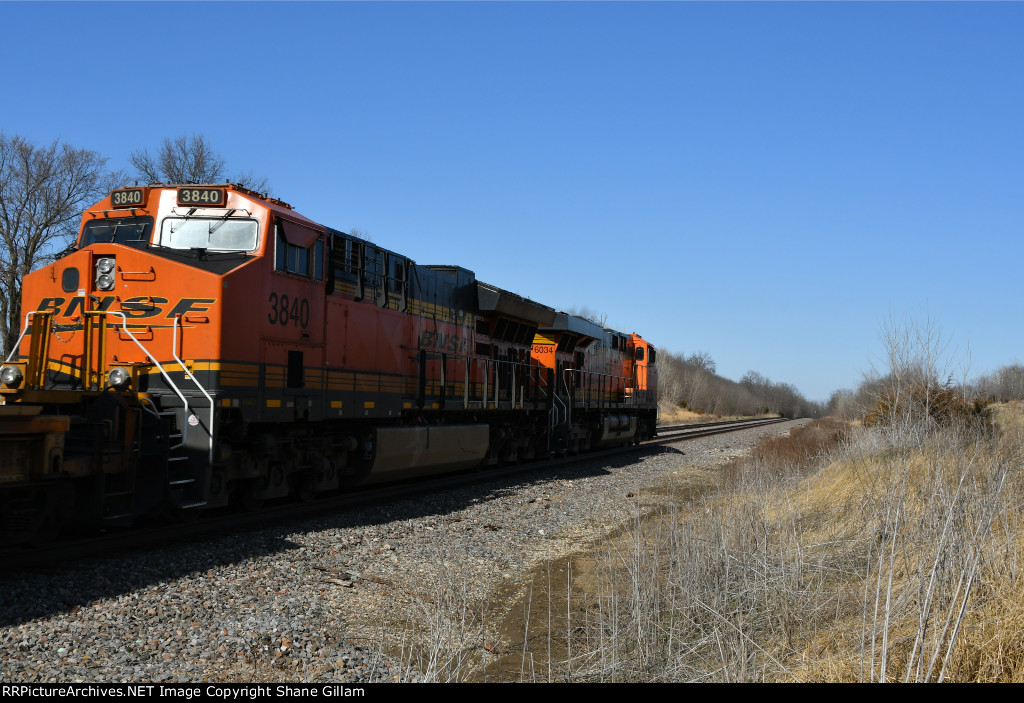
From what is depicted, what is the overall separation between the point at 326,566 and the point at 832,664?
5.11 metres

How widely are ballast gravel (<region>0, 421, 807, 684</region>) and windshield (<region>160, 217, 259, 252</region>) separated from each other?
3580mm

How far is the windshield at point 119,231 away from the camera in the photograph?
9688mm

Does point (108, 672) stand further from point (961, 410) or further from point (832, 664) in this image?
point (961, 410)

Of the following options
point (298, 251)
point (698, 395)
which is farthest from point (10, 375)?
point (698, 395)

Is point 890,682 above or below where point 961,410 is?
below

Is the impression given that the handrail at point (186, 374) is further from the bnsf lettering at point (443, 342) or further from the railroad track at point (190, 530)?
the bnsf lettering at point (443, 342)

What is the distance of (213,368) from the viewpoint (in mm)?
8977

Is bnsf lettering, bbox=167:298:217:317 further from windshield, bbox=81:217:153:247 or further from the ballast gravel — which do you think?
the ballast gravel

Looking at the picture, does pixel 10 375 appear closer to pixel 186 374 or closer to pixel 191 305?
pixel 186 374

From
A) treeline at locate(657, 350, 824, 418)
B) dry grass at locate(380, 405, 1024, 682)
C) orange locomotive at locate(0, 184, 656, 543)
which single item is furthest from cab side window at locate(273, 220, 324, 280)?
treeline at locate(657, 350, 824, 418)

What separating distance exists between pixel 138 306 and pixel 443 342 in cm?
663

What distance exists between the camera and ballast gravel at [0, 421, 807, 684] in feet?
17.0

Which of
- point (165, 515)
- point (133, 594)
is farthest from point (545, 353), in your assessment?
point (133, 594)

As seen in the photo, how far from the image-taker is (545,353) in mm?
20062
